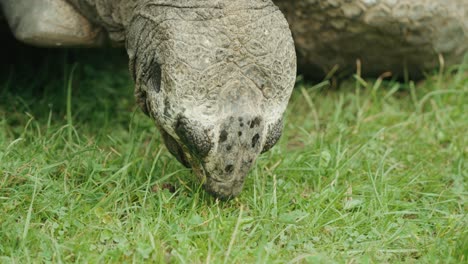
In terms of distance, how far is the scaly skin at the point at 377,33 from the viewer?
3377mm

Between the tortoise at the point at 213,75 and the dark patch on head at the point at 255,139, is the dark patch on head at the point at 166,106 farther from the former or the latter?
the dark patch on head at the point at 255,139

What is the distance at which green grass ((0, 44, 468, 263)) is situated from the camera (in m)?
2.38

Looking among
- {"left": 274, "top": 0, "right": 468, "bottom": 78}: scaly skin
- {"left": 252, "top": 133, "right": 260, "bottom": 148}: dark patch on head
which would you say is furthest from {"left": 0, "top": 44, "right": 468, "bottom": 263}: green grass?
{"left": 252, "top": 133, "right": 260, "bottom": 148}: dark patch on head

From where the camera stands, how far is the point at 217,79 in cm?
229

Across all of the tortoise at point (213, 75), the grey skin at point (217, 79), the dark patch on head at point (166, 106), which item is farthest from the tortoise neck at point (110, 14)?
the dark patch on head at point (166, 106)

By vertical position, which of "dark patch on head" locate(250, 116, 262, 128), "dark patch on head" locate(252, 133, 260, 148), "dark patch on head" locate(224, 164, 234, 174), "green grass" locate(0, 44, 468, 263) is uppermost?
"dark patch on head" locate(250, 116, 262, 128)

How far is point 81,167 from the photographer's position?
2793mm

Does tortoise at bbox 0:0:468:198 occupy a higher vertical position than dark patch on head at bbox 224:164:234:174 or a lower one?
higher

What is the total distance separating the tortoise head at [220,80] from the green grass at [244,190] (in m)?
0.23

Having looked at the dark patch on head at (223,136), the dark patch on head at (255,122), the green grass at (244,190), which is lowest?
the green grass at (244,190)

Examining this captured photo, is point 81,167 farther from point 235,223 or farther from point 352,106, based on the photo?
point 352,106

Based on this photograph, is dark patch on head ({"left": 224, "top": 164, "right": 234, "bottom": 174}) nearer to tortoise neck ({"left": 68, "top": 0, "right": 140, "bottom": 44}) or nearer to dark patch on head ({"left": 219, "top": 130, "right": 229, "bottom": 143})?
dark patch on head ({"left": 219, "top": 130, "right": 229, "bottom": 143})

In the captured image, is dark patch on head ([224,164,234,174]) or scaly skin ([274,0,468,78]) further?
scaly skin ([274,0,468,78])

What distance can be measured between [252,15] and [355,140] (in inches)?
42.7
